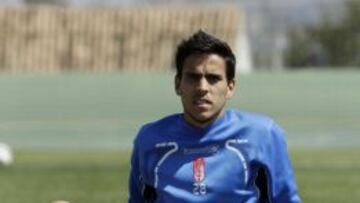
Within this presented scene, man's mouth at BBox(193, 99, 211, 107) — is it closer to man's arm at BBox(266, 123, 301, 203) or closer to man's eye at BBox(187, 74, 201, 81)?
man's eye at BBox(187, 74, 201, 81)

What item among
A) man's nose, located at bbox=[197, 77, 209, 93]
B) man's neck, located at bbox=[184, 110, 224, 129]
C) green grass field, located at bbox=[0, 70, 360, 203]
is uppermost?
man's nose, located at bbox=[197, 77, 209, 93]

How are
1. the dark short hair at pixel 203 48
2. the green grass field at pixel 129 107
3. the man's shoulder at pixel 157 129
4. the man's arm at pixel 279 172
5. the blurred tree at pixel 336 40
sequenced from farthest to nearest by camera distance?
the blurred tree at pixel 336 40 < the green grass field at pixel 129 107 < the man's shoulder at pixel 157 129 < the man's arm at pixel 279 172 < the dark short hair at pixel 203 48

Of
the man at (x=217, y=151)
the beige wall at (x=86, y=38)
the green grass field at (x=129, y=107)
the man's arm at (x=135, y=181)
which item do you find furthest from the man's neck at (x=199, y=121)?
the beige wall at (x=86, y=38)

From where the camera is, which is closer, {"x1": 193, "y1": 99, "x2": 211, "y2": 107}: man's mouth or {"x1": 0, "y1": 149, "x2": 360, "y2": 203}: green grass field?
{"x1": 193, "y1": 99, "x2": 211, "y2": 107}: man's mouth

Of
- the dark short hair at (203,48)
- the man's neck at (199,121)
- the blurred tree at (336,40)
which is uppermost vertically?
the dark short hair at (203,48)

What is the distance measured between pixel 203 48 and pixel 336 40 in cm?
2974

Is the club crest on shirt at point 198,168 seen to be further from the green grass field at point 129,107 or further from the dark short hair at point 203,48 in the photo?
the green grass field at point 129,107

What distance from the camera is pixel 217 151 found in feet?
13.9

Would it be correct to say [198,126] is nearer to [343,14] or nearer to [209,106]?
[209,106]

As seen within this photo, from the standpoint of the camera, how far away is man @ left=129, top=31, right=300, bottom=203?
13.6ft

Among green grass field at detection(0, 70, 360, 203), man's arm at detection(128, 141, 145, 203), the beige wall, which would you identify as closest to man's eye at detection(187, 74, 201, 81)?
man's arm at detection(128, 141, 145, 203)

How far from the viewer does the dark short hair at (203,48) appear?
13.4 ft

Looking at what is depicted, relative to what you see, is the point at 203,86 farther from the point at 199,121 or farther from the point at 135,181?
the point at 135,181

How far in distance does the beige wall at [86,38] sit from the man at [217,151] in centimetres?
2642
